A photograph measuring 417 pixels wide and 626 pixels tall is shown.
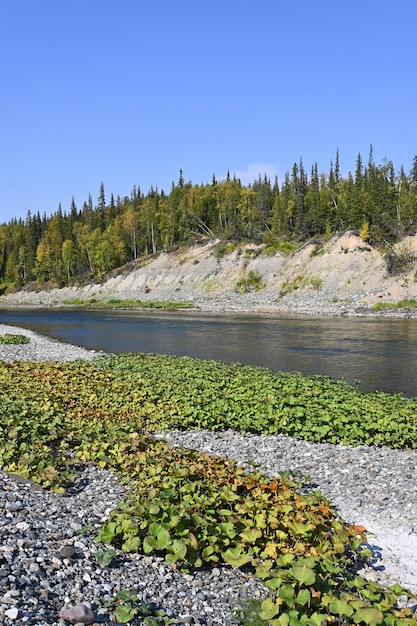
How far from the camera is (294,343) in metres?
37.6

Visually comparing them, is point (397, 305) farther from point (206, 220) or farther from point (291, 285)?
point (206, 220)

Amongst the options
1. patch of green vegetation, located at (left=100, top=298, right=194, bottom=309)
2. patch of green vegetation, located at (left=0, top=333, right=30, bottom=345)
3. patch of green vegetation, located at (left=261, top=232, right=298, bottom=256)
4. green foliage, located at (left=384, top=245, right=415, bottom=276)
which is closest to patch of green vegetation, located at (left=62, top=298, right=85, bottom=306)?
patch of green vegetation, located at (left=100, top=298, right=194, bottom=309)

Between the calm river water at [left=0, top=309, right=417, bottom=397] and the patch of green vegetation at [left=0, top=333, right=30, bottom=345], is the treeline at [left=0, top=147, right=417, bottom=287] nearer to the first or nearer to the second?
the calm river water at [left=0, top=309, right=417, bottom=397]

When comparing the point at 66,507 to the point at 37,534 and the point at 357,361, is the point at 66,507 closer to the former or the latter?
the point at 37,534

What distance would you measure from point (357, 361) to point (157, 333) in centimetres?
2291

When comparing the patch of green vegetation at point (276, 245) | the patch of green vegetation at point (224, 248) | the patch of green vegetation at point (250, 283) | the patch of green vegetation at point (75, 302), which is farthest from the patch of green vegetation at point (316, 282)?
the patch of green vegetation at point (75, 302)

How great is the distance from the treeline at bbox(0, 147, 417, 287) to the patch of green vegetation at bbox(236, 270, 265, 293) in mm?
11488

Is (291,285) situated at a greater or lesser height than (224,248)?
lesser

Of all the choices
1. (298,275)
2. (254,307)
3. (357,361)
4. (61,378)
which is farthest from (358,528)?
(298,275)

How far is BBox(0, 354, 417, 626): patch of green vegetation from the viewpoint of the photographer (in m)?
6.54

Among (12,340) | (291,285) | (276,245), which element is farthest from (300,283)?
(12,340)

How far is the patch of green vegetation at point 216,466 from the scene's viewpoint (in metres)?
6.54

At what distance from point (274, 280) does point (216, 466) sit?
254 ft

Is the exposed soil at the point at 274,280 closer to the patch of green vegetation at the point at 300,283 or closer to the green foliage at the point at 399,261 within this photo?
the patch of green vegetation at the point at 300,283
